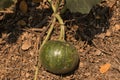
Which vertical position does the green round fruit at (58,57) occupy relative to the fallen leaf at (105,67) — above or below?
above

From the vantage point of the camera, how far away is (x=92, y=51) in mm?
2994

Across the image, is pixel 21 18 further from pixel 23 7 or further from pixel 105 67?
pixel 105 67

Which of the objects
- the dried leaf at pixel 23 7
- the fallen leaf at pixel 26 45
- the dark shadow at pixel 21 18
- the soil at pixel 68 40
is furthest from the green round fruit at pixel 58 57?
the dried leaf at pixel 23 7

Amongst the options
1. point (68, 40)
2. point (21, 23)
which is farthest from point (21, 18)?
point (68, 40)

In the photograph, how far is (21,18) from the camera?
123 inches

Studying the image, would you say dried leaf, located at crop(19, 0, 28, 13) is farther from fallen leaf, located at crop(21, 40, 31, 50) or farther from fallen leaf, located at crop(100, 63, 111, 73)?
fallen leaf, located at crop(100, 63, 111, 73)

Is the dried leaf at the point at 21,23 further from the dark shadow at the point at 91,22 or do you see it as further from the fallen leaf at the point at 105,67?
the fallen leaf at the point at 105,67

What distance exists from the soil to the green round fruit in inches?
5.8

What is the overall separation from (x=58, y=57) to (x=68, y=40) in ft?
1.13

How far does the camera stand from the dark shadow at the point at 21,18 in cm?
307

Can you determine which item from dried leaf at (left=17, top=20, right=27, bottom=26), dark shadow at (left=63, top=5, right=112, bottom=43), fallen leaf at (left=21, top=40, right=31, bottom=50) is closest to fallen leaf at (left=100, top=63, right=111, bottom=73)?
dark shadow at (left=63, top=5, right=112, bottom=43)

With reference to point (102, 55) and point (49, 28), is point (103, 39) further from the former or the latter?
point (49, 28)

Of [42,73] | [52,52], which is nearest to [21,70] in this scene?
[42,73]

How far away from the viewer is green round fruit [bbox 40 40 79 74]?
2.71 m
